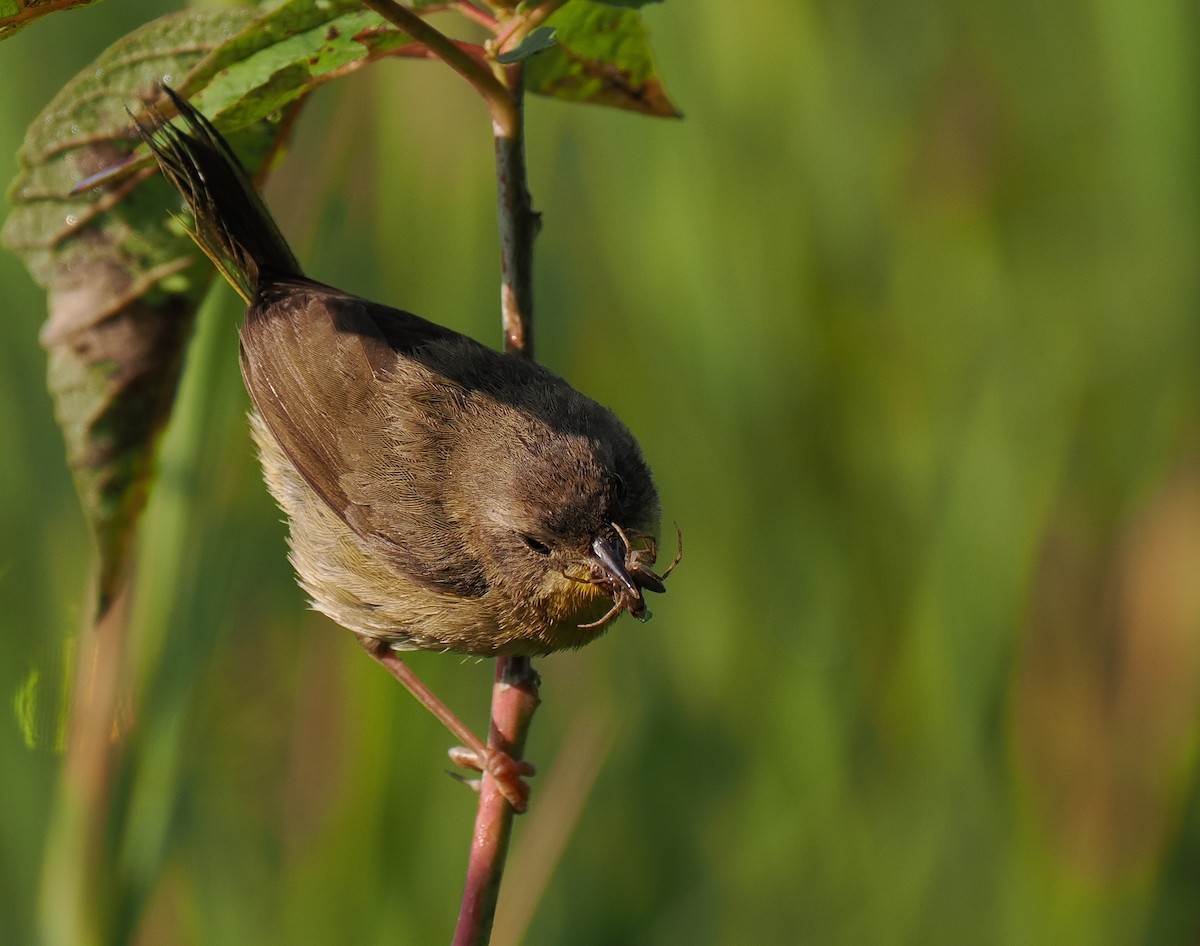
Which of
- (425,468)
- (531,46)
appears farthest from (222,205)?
(531,46)

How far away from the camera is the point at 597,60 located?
67.5 inches

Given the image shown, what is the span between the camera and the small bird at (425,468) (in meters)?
2.02

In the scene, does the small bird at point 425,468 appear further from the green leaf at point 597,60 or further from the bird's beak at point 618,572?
the green leaf at point 597,60

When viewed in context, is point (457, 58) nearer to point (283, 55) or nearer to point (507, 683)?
point (283, 55)

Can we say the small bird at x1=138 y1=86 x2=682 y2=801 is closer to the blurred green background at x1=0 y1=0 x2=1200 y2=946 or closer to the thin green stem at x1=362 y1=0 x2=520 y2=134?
the blurred green background at x1=0 y1=0 x2=1200 y2=946

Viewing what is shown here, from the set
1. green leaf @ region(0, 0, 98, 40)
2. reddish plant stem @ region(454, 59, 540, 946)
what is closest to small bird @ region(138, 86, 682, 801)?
reddish plant stem @ region(454, 59, 540, 946)

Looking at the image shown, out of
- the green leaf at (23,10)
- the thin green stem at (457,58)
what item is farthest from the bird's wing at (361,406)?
the green leaf at (23,10)

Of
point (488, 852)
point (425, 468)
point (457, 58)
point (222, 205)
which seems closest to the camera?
point (457, 58)

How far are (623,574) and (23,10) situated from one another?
3.55 ft

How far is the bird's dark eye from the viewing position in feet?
6.80

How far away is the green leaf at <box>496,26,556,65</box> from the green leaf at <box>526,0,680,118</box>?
44 centimetres

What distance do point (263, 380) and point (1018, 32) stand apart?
2.06 metres

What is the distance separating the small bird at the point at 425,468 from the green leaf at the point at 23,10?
0.63 metres

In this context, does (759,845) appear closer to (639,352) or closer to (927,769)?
(927,769)
